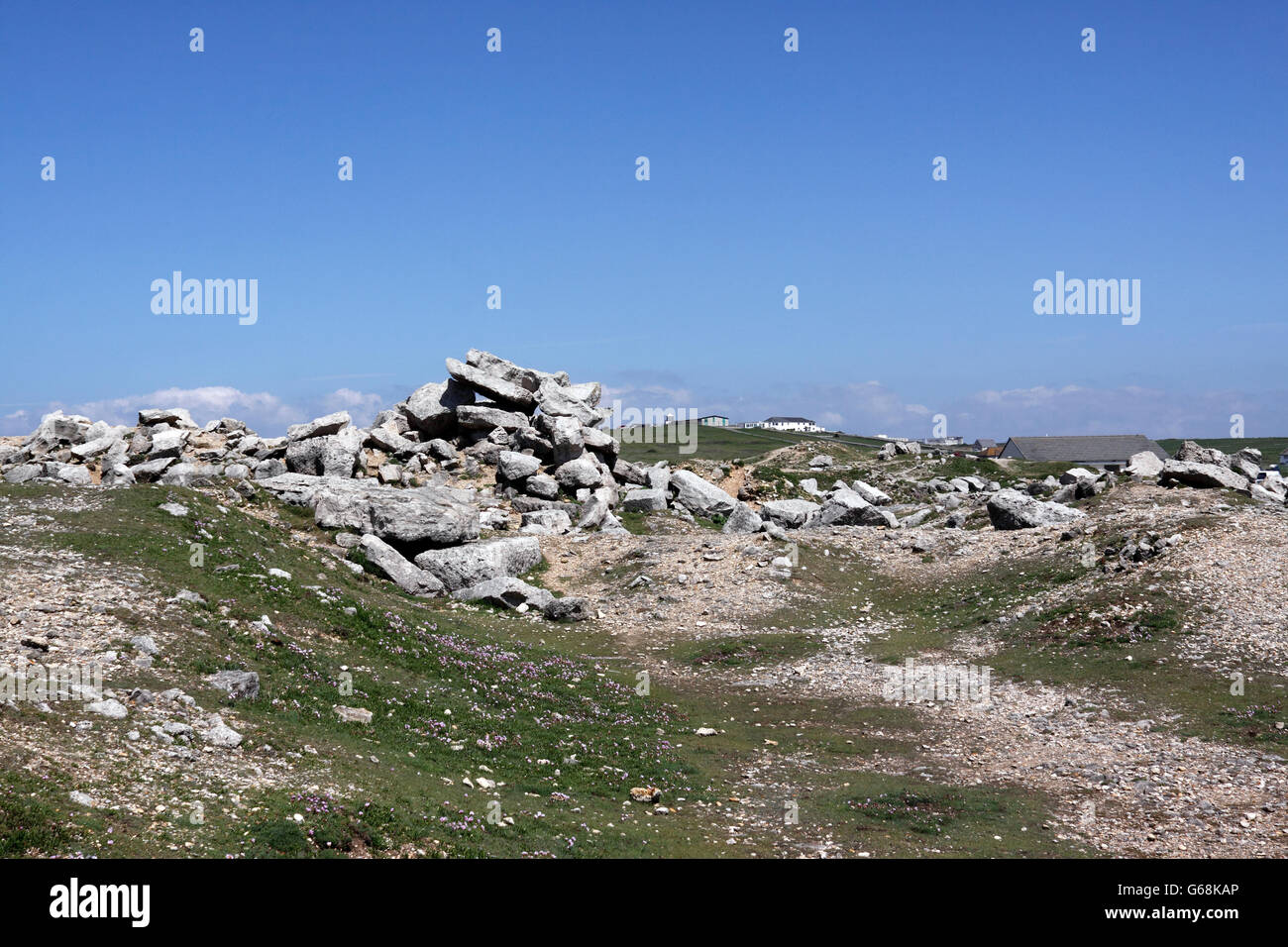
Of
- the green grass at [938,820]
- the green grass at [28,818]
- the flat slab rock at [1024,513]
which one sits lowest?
the green grass at [938,820]

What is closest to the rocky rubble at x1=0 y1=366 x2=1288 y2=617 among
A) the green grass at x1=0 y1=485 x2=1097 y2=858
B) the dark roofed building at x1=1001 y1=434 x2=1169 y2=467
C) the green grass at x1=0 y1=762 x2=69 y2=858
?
the green grass at x1=0 y1=485 x2=1097 y2=858

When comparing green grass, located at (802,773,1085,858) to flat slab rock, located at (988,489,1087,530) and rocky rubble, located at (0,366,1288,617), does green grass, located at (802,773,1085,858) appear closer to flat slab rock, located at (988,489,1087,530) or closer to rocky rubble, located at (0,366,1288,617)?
rocky rubble, located at (0,366,1288,617)

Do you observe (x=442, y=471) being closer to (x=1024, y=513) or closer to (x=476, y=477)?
(x=476, y=477)

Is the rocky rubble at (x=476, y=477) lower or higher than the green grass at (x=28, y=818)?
higher

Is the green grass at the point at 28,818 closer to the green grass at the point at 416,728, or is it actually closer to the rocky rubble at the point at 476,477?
the green grass at the point at 416,728

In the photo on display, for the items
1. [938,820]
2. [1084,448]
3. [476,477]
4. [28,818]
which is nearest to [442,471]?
[476,477]

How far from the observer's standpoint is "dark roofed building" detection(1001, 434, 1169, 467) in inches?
4572

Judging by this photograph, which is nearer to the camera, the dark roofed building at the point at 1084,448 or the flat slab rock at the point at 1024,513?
the flat slab rock at the point at 1024,513

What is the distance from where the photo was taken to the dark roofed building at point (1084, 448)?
116 m

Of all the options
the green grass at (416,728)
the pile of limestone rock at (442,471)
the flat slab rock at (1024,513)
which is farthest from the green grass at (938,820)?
the flat slab rock at (1024,513)
